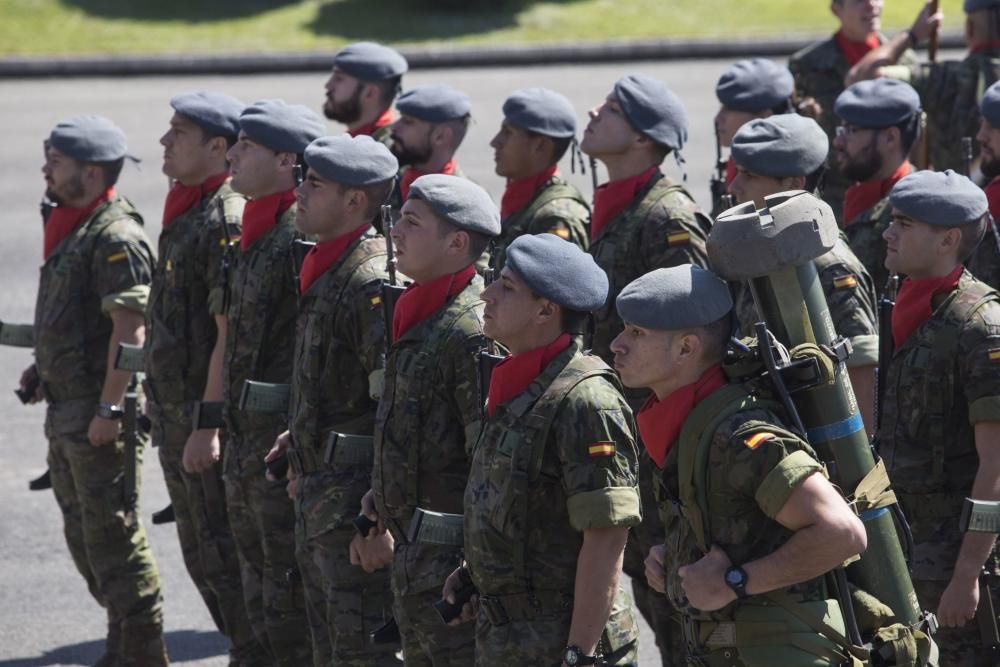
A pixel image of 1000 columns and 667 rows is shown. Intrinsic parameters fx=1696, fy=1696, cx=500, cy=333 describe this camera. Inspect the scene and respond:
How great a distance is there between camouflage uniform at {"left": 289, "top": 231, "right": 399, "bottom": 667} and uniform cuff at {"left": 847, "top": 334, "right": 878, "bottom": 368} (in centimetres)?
182

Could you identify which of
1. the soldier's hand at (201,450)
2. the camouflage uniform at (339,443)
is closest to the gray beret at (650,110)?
the camouflage uniform at (339,443)

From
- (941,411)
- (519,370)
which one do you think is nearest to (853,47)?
(941,411)

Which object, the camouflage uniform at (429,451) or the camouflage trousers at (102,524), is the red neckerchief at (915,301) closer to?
the camouflage uniform at (429,451)

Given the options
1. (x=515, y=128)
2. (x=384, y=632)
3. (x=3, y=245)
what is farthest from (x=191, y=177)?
(x=3, y=245)

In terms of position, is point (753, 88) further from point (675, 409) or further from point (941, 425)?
point (675, 409)

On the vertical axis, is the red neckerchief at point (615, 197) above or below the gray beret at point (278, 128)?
below

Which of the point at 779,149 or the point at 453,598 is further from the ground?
the point at 779,149

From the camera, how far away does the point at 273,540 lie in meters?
7.38

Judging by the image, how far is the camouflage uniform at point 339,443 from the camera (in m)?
6.64

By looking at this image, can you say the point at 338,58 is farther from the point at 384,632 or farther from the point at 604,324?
the point at 384,632

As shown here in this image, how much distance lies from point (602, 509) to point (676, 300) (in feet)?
2.40

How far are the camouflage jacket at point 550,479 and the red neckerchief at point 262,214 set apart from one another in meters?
2.50

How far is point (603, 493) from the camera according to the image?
17.0 ft

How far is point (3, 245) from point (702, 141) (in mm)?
7383
